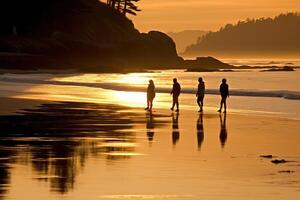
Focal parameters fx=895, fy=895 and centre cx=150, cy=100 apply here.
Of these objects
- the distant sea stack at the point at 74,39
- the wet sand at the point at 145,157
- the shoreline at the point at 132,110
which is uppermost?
the distant sea stack at the point at 74,39

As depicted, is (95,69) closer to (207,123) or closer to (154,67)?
(154,67)

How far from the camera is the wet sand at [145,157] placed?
14.8m

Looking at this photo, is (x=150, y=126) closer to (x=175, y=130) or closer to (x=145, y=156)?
(x=175, y=130)

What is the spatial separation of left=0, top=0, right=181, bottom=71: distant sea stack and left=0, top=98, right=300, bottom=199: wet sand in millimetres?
69073

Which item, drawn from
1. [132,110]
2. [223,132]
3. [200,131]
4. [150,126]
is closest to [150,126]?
[150,126]

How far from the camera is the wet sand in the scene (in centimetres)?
1483

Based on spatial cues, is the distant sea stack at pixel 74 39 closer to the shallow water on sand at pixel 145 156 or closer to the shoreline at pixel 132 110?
the shoreline at pixel 132 110

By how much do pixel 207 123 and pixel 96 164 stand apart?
12.9m

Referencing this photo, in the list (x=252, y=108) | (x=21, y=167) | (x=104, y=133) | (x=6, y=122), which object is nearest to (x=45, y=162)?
(x=21, y=167)

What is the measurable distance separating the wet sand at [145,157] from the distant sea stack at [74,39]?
227 feet

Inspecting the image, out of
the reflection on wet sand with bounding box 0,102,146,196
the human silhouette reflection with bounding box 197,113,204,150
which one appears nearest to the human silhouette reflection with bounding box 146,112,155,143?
the reflection on wet sand with bounding box 0,102,146,196

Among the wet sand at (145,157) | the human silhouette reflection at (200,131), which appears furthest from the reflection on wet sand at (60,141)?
the human silhouette reflection at (200,131)

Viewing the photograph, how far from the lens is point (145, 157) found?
762 inches

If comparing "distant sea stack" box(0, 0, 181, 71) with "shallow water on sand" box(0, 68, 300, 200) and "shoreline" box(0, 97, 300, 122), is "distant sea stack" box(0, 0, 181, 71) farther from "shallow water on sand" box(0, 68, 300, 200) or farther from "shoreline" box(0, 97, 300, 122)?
"shallow water on sand" box(0, 68, 300, 200)
